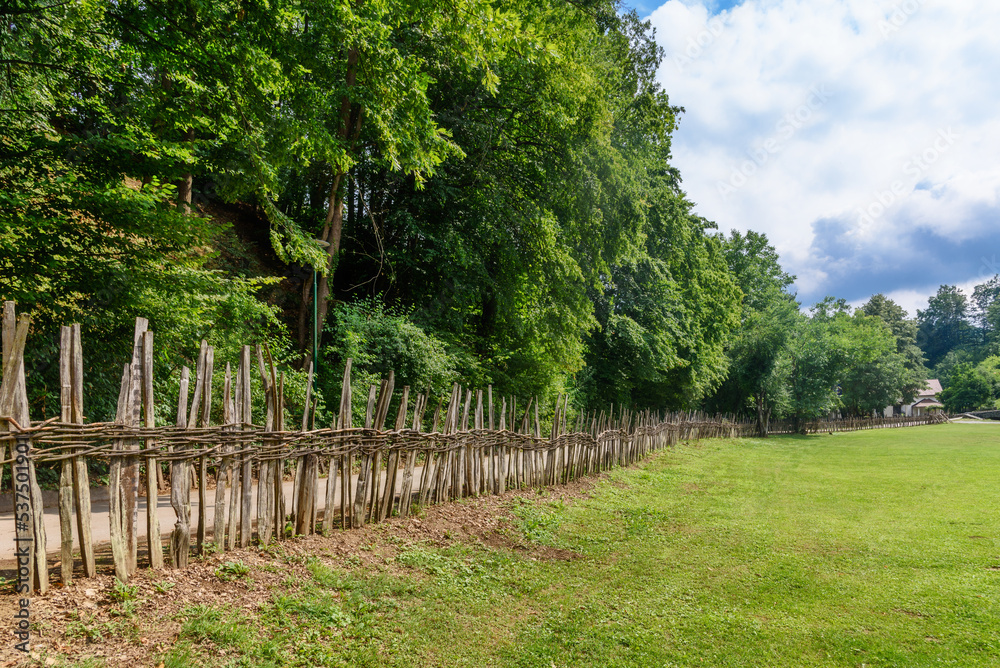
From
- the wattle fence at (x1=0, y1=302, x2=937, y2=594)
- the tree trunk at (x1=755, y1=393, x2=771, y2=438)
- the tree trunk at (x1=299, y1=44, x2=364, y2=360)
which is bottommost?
the tree trunk at (x1=755, y1=393, x2=771, y2=438)

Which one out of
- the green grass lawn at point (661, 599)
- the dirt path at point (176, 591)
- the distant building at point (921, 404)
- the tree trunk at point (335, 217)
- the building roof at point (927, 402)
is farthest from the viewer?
the building roof at point (927, 402)

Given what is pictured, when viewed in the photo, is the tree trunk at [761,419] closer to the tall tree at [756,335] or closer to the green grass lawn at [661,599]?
the tall tree at [756,335]

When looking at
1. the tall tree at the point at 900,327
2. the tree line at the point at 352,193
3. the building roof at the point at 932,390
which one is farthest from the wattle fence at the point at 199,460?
the building roof at the point at 932,390

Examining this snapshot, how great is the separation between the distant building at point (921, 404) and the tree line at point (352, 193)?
59346 mm

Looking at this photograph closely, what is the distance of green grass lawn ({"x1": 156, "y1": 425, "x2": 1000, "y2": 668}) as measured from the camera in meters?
4.18

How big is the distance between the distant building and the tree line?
2336 inches

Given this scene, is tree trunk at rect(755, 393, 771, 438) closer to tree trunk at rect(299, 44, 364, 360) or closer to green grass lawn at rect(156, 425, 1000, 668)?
green grass lawn at rect(156, 425, 1000, 668)

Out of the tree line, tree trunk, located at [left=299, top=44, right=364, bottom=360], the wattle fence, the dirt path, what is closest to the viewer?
the dirt path

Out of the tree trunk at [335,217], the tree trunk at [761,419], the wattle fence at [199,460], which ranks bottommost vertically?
the tree trunk at [761,419]

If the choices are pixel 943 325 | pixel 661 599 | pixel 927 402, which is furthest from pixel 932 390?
pixel 661 599

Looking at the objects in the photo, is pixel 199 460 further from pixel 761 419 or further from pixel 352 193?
pixel 761 419

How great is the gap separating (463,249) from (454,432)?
721 cm

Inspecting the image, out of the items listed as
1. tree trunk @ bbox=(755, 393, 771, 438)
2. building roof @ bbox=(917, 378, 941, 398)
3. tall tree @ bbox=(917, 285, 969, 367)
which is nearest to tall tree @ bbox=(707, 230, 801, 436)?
tree trunk @ bbox=(755, 393, 771, 438)

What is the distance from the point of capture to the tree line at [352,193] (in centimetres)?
702
